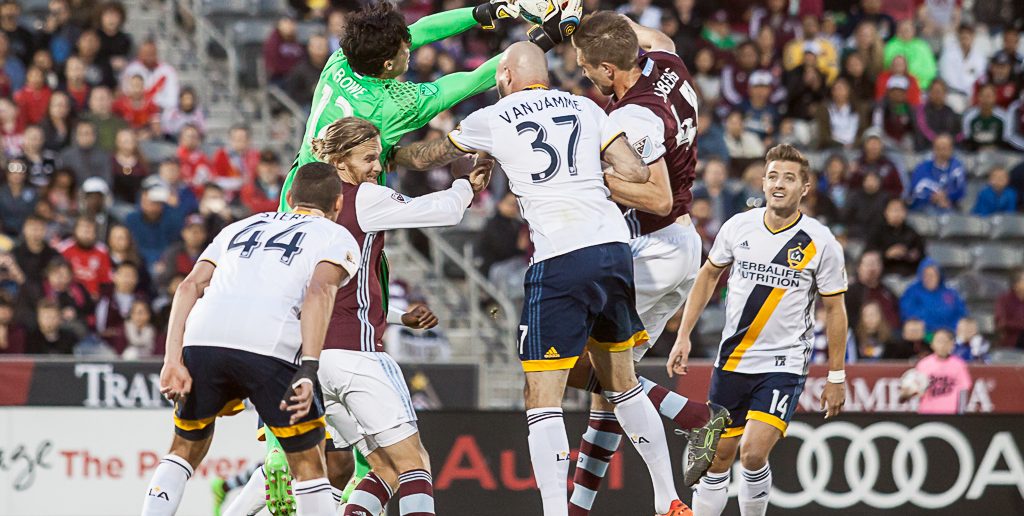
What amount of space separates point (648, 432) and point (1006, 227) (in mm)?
11594

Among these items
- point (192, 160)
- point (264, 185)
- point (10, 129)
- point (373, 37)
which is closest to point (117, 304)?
point (264, 185)

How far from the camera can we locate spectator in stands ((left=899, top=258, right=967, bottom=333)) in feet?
52.9

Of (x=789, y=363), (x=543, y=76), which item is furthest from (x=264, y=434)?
(x=789, y=363)

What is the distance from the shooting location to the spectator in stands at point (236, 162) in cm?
1575

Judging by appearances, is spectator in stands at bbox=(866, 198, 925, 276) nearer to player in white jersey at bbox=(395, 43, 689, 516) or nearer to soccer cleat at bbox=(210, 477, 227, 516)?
soccer cleat at bbox=(210, 477, 227, 516)

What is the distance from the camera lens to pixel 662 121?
324 inches

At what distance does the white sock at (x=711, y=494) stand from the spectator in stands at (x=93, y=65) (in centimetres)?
973

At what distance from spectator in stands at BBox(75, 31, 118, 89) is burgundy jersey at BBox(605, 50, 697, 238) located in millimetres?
9188

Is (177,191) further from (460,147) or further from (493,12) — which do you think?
(460,147)

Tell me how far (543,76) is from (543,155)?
0.52 meters

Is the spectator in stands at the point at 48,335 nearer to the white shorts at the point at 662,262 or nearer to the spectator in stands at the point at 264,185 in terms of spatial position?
the spectator in stands at the point at 264,185

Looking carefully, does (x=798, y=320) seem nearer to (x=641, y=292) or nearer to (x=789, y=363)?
(x=789, y=363)

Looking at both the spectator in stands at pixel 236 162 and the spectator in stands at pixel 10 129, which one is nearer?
the spectator in stands at pixel 10 129

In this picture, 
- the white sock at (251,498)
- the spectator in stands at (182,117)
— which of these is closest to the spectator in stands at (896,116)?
the spectator in stands at (182,117)
